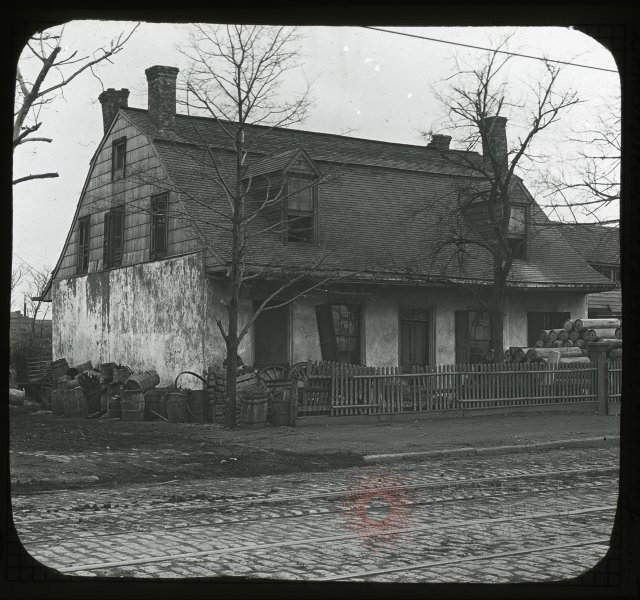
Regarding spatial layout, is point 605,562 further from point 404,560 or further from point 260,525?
point 260,525

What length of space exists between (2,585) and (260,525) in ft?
15.2

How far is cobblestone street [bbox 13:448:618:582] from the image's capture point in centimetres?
593

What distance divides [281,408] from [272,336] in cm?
329

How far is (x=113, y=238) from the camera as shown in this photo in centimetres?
2286

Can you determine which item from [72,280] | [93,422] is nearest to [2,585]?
[93,422]

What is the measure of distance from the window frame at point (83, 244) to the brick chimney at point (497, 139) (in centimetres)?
1026

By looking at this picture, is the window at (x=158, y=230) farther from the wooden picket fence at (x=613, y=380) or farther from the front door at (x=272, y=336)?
the wooden picket fence at (x=613, y=380)

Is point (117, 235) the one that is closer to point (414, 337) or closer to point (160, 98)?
point (160, 98)

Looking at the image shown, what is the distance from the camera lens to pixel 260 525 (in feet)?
24.7

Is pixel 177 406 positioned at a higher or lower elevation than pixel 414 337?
lower

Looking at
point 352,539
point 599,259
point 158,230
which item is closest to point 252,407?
point 158,230

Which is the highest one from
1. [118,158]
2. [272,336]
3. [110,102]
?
[110,102]

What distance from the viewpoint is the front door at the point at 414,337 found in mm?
21484

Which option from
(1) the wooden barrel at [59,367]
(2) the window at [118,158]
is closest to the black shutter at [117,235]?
(2) the window at [118,158]
